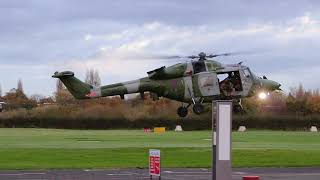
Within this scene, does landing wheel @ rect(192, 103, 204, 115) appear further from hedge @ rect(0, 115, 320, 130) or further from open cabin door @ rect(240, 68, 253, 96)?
hedge @ rect(0, 115, 320, 130)

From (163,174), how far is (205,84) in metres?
22.7

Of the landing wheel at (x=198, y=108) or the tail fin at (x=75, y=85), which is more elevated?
the tail fin at (x=75, y=85)

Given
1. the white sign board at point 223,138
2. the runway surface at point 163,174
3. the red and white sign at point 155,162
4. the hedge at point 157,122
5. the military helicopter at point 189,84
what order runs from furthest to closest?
the hedge at point 157,122, the military helicopter at point 189,84, the runway surface at point 163,174, the red and white sign at point 155,162, the white sign board at point 223,138

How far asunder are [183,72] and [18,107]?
60.0 m

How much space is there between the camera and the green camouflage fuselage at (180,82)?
49.7 metres

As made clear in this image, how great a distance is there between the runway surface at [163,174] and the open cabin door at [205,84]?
1906cm

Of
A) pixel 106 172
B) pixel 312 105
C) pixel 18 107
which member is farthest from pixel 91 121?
pixel 106 172

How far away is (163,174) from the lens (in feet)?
90.8

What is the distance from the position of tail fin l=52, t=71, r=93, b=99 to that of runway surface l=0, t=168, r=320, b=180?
20058mm

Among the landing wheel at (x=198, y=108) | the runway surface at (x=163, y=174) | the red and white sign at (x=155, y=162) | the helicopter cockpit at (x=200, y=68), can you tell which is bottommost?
the runway surface at (x=163, y=174)

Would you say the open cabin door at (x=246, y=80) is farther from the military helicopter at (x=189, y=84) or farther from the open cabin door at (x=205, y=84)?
the open cabin door at (x=205, y=84)

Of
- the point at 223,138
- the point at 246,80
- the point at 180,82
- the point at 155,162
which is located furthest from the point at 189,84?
the point at 223,138

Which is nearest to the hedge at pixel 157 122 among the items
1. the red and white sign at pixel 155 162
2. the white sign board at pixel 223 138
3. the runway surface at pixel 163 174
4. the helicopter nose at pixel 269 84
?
the helicopter nose at pixel 269 84

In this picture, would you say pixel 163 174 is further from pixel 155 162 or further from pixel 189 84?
pixel 189 84
